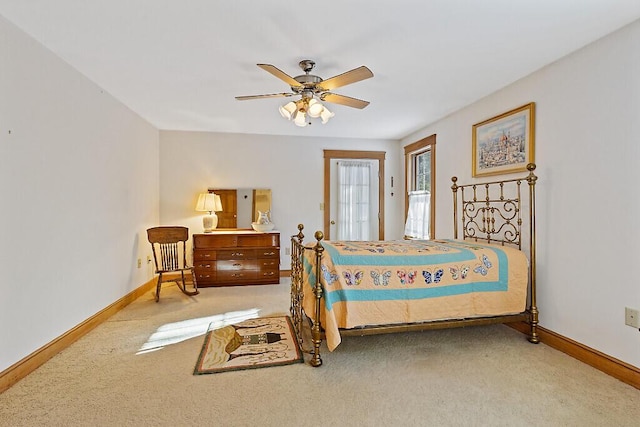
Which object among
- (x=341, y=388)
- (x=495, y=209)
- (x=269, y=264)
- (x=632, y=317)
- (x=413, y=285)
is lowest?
(x=341, y=388)

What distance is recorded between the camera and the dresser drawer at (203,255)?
458 centimetres

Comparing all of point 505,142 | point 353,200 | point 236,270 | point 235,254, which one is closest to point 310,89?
point 505,142

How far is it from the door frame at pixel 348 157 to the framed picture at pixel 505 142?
2027 mm

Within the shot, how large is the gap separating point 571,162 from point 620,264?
81 cm

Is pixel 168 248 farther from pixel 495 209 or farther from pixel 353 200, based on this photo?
pixel 495 209

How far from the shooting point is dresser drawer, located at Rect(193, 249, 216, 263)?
458 centimetres

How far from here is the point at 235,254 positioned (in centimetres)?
468

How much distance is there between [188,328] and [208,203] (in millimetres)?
2144

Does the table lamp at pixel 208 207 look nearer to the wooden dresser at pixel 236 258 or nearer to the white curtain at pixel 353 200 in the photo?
the wooden dresser at pixel 236 258

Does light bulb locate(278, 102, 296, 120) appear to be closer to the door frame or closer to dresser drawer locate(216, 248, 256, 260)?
dresser drawer locate(216, 248, 256, 260)

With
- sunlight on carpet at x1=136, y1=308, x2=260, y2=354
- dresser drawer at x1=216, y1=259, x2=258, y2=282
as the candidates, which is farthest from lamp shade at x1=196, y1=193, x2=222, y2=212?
sunlight on carpet at x1=136, y1=308, x2=260, y2=354

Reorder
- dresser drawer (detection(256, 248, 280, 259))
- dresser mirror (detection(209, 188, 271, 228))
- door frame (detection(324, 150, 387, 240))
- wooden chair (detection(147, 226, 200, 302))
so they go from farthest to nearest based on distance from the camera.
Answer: door frame (detection(324, 150, 387, 240)), dresser mirror (detection(209, 188, 271, 228)), dresser drawer (detection(256, 248, 280, 259)), wooden chair (detection(147, 226, 200, 302))

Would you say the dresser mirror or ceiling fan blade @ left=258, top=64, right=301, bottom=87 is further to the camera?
the dresser mirror

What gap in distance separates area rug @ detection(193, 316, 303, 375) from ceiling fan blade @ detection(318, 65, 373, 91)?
Result: 2.05 m
